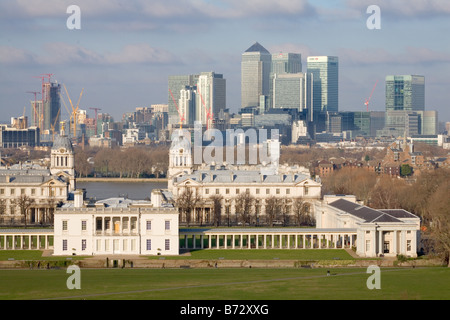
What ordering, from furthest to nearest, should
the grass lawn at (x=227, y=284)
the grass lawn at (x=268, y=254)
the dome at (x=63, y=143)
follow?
the dome at (x=63, y=143) < the grass lawn at (x=268, y=254) < the grass lawn at (x=227, y=284)

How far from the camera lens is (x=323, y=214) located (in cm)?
6369

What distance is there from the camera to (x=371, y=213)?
54.9 metres

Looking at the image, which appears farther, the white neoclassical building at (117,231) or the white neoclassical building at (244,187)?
the white neoclassical building at (244,187)

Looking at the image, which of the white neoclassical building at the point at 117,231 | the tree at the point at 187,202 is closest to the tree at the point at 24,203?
the tree at the point at 187,202

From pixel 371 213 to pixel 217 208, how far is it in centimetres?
1780

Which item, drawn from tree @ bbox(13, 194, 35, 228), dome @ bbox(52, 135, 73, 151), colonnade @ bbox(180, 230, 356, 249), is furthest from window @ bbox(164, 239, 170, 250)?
dome @ bbox(52, 135, 73, 151)

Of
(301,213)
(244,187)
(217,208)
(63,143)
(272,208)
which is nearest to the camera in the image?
(272,208)

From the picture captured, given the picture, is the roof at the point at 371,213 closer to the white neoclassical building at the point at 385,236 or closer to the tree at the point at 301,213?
the white neoclassical building at the point at 385,236

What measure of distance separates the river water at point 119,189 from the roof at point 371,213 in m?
25.7

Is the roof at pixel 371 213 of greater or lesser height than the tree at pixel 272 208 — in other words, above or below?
above

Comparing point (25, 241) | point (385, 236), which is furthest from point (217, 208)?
point (385, 236)

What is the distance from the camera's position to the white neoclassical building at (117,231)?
51.3 m

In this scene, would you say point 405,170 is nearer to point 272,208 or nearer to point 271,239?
point 272,208
